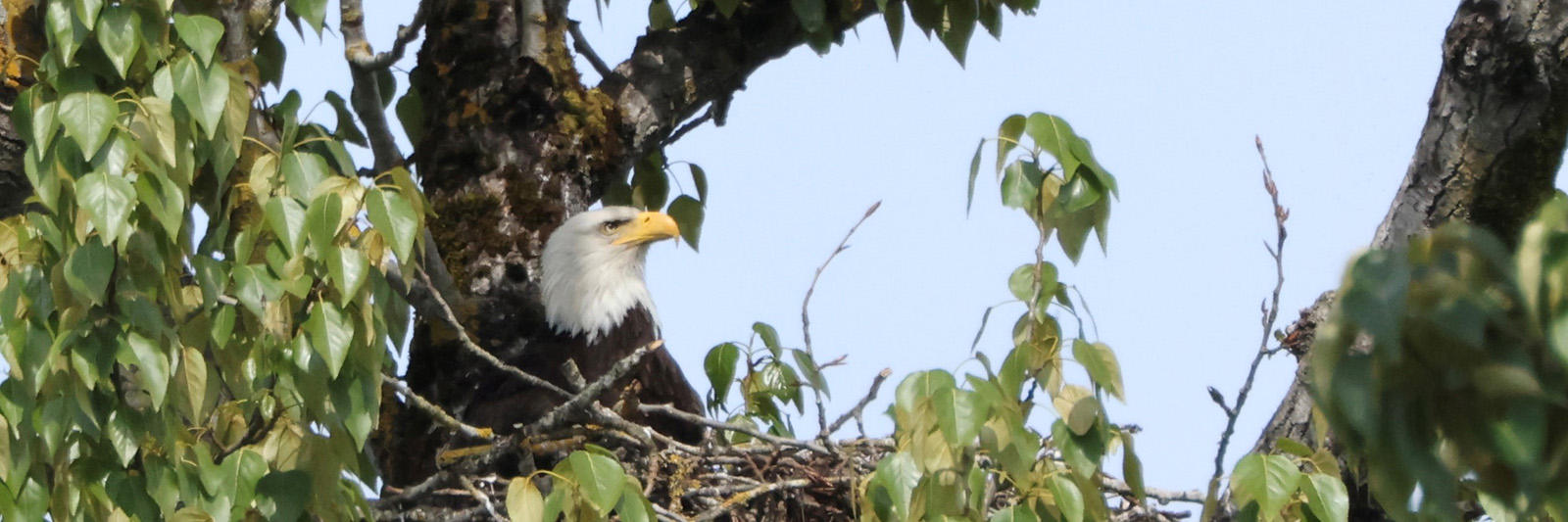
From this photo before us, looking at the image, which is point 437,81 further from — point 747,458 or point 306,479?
point 306,479

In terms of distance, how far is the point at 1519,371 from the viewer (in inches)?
49.1

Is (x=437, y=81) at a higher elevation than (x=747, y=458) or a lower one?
higher

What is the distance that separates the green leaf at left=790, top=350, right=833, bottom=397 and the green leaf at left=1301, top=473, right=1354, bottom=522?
1.09m

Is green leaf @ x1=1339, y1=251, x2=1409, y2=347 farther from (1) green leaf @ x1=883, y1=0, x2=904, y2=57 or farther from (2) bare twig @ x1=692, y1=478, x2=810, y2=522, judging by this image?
(1) green leaf @ x1=883, y1=0, x2=904, y2=57

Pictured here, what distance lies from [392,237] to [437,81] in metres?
2.20

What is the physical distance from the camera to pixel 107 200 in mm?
2533

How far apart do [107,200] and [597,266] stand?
9.35ft

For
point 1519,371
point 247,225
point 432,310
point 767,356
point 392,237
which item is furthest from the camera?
point 767,356

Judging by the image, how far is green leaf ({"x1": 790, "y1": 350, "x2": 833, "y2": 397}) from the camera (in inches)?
138

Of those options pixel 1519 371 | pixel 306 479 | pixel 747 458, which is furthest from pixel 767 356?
pixel 1519 371

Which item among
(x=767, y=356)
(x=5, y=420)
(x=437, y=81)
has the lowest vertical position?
(x=5, y=420)

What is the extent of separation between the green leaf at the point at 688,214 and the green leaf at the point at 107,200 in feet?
8.89

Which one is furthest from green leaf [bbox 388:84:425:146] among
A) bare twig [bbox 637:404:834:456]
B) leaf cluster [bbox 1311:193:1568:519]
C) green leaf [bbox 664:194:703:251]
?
leaf cluster [bbox 1311:193:1568:519]

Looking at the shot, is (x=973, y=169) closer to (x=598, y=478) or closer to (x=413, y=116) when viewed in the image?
(x=598, y=478)
